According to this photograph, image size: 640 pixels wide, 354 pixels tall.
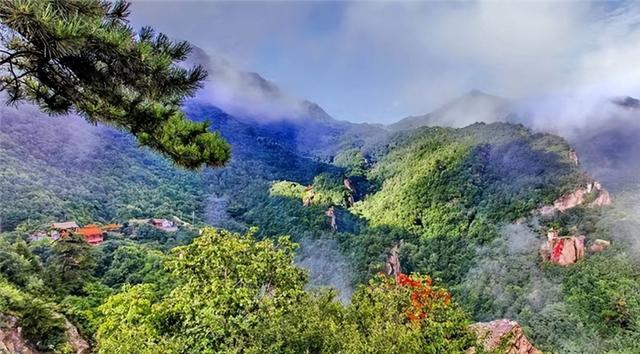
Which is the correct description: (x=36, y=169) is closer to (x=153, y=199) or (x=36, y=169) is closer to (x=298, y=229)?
(x=153, y=199)

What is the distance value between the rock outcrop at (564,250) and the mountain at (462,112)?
32062mm

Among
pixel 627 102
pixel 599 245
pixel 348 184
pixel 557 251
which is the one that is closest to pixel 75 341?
pixel 557 251

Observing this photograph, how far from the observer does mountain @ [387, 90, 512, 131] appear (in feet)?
177

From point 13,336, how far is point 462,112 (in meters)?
52.8

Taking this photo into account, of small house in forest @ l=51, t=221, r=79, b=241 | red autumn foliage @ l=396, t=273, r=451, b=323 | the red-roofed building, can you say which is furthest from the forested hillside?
red autumn foliage @ l=396, t=273, r=451, b=323

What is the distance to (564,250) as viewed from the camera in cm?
2161

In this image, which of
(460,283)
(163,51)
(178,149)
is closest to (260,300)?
(178,149)

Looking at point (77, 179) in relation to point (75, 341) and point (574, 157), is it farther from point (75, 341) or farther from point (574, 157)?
point (574, 157)

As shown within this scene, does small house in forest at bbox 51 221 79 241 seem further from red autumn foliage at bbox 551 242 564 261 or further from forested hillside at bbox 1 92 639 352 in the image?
red autumn foliage at bbox 551 242 564 261

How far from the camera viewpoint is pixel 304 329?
582cm

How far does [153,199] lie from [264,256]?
22947mm

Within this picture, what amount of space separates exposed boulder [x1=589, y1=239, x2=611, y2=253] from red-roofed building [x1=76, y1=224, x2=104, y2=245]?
20.1m

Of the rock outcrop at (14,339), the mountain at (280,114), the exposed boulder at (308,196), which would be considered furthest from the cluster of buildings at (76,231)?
the mountain at (280,114)

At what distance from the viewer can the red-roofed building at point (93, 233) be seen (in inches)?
776
